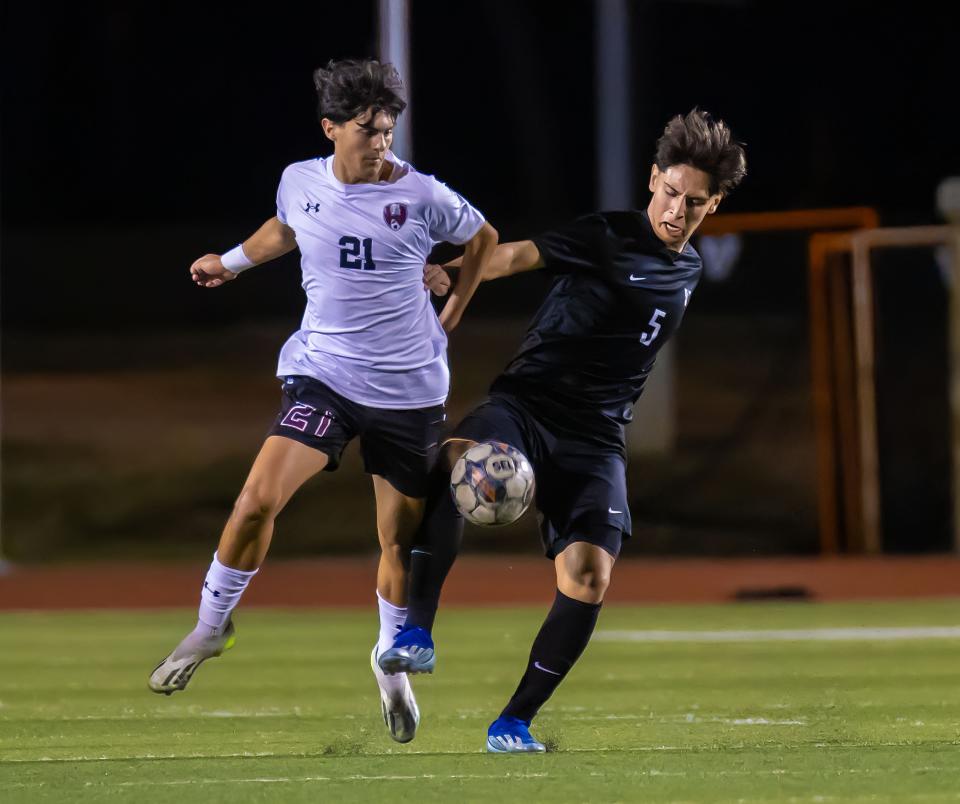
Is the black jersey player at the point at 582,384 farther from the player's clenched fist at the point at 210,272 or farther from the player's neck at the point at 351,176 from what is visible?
the player's clenched fist at the point at 210,272

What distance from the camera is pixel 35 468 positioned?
25.5m

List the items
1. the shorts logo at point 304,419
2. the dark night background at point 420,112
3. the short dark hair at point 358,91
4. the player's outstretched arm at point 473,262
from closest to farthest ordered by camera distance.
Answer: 1. the short dark hair at point 358,91
2. the shorts logo at point 304,419
3. the player's outstretched arm at point 473,262
4. the dark night background at point 420,112

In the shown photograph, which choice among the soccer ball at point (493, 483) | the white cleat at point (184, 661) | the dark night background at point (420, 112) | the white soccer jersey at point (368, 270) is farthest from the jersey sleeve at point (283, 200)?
the dark night background at point (420, 112)

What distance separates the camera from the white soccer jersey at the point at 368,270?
6.84 metres

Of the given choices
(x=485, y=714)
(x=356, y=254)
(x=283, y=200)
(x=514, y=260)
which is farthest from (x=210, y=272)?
(x=485, y=714)

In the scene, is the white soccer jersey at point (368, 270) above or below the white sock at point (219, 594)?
above

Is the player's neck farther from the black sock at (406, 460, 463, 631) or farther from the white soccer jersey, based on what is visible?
the black sock at (406, 460, 463, 631)

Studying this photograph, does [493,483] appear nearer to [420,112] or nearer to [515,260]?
[515,260]

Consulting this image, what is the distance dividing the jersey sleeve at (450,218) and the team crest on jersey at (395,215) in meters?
0.10

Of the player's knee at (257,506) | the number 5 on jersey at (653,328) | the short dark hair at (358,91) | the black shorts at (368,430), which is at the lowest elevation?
the player's knee at (257,506)

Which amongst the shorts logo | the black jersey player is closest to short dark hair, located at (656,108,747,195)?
the black jersey player

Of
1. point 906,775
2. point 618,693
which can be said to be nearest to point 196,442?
point 618,693

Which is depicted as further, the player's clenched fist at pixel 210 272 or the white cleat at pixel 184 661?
the player's clenched fist at pixel 210 272

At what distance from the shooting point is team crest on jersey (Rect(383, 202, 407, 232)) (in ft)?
22.5
